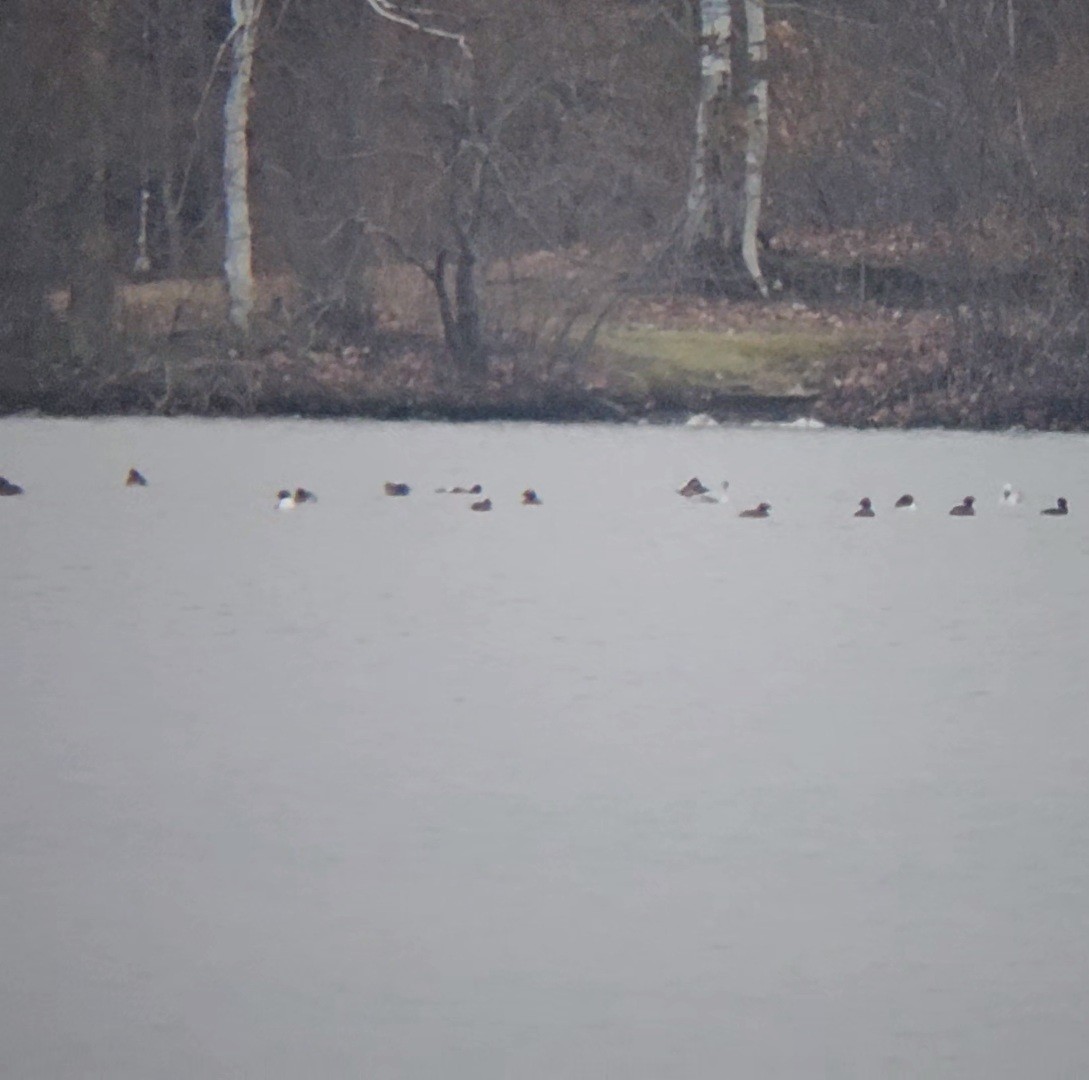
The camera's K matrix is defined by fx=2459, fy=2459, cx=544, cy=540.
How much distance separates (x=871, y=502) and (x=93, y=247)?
7.44 m

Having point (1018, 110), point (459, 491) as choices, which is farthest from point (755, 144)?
point (459, 491)

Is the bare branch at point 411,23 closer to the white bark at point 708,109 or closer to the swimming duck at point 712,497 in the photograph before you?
the white bark at point 708,109

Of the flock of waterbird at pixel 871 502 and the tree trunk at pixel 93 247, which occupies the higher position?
the tree trunk at pixel 93 247

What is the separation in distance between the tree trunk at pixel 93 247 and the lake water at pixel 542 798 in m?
6.70

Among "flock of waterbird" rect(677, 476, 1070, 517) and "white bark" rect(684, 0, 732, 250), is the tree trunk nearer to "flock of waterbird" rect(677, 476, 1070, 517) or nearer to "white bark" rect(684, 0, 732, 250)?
"white bark" rect(684, 0, 732, 250)

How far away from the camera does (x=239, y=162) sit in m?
18.1

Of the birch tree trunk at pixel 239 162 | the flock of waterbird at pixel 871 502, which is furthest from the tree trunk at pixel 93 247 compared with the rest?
the flock of waterbird at pixel 871 502

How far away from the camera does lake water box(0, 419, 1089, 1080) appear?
12.6 ft

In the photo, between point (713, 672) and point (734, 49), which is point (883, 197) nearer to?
point (734, 49)

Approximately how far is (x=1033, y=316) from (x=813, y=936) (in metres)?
12.6

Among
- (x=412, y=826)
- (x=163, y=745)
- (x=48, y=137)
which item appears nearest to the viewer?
(x=412, y=826)

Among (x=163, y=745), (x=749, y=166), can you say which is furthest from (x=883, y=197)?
(x=163, y=745)

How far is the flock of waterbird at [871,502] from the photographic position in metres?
10.7

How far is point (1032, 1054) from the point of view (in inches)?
146
